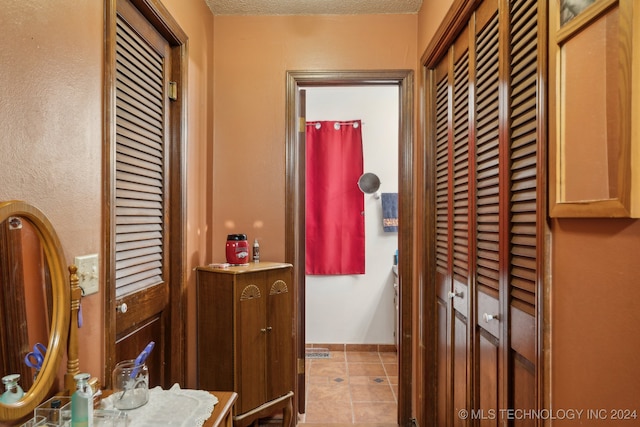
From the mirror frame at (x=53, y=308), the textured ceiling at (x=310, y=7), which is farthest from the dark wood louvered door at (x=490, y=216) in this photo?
the mirror frame at (x=53, y=308)

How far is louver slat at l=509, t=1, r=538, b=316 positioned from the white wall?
2565 millimetres

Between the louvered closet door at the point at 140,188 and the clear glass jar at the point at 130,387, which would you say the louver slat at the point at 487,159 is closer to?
the clear glass jar at the point at 130,387

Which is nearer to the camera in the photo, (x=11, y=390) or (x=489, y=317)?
(x=11, y=390)

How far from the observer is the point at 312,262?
375 cm

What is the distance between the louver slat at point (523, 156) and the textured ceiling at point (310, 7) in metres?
1.25

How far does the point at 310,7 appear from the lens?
2260mm

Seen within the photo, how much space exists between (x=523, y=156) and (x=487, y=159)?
29 centimetres

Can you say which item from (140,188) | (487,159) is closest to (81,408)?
(140,188)

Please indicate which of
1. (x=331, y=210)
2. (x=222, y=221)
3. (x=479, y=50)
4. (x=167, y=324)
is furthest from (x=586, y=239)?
(x=331, y=210)

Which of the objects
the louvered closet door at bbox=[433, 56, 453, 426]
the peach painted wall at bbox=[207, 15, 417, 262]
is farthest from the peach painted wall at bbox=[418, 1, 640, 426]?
the peach painted wall at bbox=[207, 15, 417, 262]

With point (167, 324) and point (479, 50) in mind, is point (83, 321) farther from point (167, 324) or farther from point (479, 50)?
point (479, 50)

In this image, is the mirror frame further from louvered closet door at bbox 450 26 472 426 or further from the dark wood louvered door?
louvered closet door at bbox 450 26 472 426

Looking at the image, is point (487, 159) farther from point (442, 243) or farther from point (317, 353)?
point (317, 353)

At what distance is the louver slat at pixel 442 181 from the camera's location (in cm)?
193
